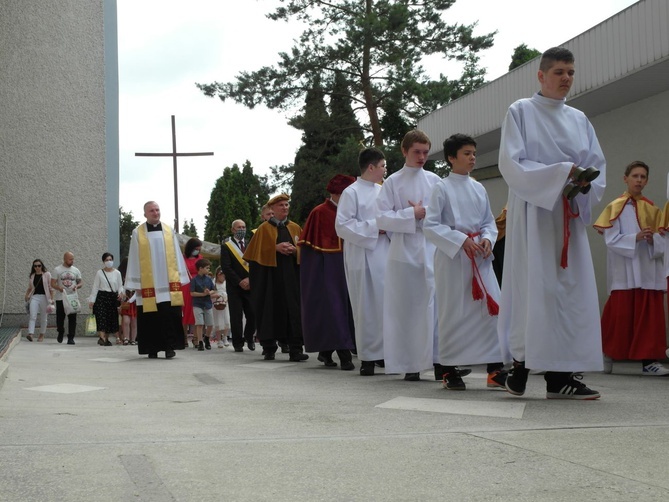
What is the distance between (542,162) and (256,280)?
23.9ft

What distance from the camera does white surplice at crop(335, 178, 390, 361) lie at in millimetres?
9844

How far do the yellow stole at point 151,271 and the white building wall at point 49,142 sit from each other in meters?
11.1

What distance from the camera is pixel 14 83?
25.0m

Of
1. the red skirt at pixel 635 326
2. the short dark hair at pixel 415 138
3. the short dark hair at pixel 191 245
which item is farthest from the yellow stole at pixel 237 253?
the short dark hair at pixel 415 138

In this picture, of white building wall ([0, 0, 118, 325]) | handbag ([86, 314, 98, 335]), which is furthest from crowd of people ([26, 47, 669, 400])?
white building wall ([0, 0, 118, 325])

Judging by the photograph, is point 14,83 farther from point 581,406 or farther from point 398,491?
point 398,491

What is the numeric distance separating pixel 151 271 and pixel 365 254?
4.54 meters

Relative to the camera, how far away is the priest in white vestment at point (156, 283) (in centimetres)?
1353

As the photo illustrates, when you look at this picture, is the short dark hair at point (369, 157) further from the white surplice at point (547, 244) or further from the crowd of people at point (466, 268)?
the white surplice at point (547, 244)

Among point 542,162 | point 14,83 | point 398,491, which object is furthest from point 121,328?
point 398,491

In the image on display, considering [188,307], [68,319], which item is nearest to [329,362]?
[188,307]

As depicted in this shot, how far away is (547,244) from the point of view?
648cm

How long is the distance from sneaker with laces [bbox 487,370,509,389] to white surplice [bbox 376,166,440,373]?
1110 millimetres

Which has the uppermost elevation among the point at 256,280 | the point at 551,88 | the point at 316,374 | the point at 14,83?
the point at 14,83
